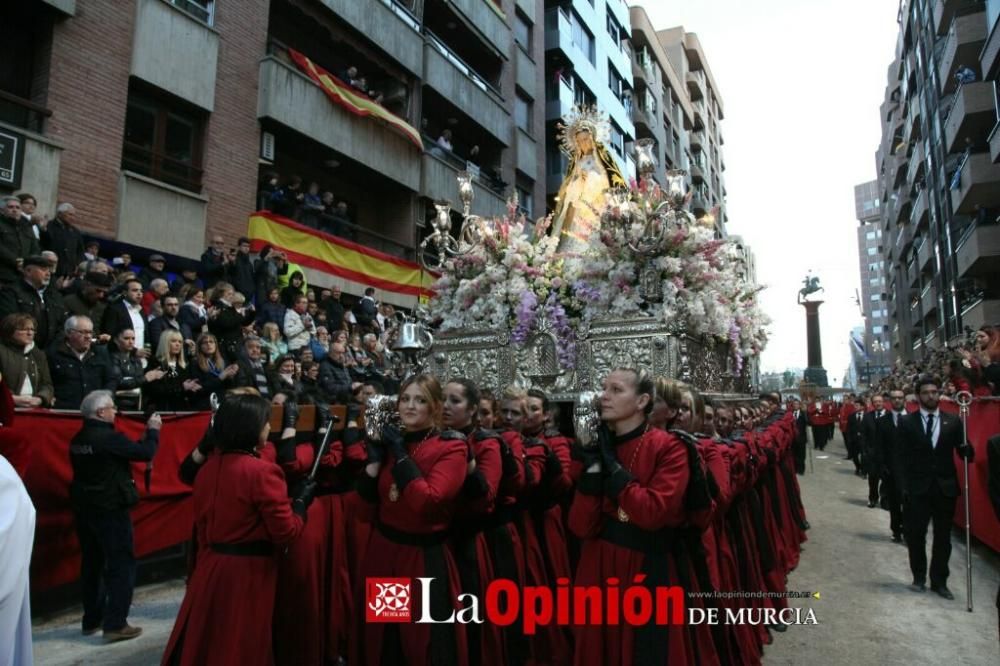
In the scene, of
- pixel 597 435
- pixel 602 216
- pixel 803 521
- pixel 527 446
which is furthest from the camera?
pixel 803 521

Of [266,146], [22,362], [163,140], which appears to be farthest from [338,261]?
[22,362]

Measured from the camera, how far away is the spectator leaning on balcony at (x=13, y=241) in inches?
287

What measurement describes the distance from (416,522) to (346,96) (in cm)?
1460

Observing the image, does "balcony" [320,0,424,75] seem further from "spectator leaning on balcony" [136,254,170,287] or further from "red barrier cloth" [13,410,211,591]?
"red barrier cloth" [13,410,211,591]

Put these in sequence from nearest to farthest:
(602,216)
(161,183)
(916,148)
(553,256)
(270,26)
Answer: (602,216) < (553,256) < (161,183) < (270,26) < (916,148)

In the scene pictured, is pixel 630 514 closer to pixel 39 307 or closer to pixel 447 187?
pixel 39 307

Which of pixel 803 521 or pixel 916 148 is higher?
pixel 916 148

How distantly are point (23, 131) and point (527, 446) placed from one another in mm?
9785

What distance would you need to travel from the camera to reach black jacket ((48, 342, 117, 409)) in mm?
6395

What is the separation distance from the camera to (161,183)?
470 inches

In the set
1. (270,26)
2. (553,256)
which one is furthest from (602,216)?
(270,26)

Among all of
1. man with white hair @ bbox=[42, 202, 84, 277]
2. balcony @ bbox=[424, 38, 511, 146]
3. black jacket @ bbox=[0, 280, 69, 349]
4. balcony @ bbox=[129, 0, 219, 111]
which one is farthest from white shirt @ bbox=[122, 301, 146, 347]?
balcony @ bbox=[424, 38, 511, 146]

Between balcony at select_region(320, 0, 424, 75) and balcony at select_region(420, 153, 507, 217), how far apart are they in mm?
2693

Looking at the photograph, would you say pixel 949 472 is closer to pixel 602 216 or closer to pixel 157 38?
pixel 602 216
